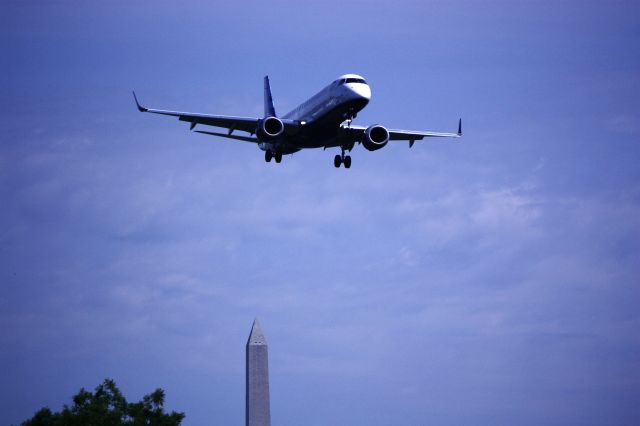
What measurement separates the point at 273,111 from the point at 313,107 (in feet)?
75.5

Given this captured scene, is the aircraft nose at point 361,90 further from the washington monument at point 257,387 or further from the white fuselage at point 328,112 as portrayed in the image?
the washington monument at point 257,387

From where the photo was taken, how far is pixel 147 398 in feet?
334

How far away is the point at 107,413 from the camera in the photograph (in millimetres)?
97562

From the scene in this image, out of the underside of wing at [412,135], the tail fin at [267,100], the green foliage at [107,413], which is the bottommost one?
the green foliage at [107,413]

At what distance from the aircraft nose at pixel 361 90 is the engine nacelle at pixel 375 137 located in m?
3.91

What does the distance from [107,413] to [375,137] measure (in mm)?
31584

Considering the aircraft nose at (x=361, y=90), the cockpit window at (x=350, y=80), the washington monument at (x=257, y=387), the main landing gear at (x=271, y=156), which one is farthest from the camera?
the washington monument at (x=257, y=387)

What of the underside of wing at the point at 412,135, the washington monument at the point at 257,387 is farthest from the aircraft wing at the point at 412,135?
the washington monument at the point at 257,387

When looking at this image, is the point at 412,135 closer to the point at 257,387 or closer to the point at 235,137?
the point at 235,137

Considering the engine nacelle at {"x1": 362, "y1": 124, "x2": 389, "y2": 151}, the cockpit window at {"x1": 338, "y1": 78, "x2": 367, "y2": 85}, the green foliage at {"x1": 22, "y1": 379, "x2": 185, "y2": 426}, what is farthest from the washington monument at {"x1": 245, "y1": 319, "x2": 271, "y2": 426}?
the cockpit window at {"x1": 338, "y1": 78, "x2": 367, "y2": 85}

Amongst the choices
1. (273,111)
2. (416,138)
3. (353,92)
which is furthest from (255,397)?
(353,92)

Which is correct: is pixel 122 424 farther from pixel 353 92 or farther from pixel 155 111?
pixel 353 92

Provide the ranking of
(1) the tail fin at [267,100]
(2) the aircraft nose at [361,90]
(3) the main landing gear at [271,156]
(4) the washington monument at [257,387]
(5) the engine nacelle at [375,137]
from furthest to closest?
(4) the washington monument at [257,387], (1) the tail fin at [267,100], (3) the main landing gear at [271,156], (5) the engine nacelle at [375,137], (2) the aircraft nose at [361,90]

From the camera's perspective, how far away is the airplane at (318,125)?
7725 cm
